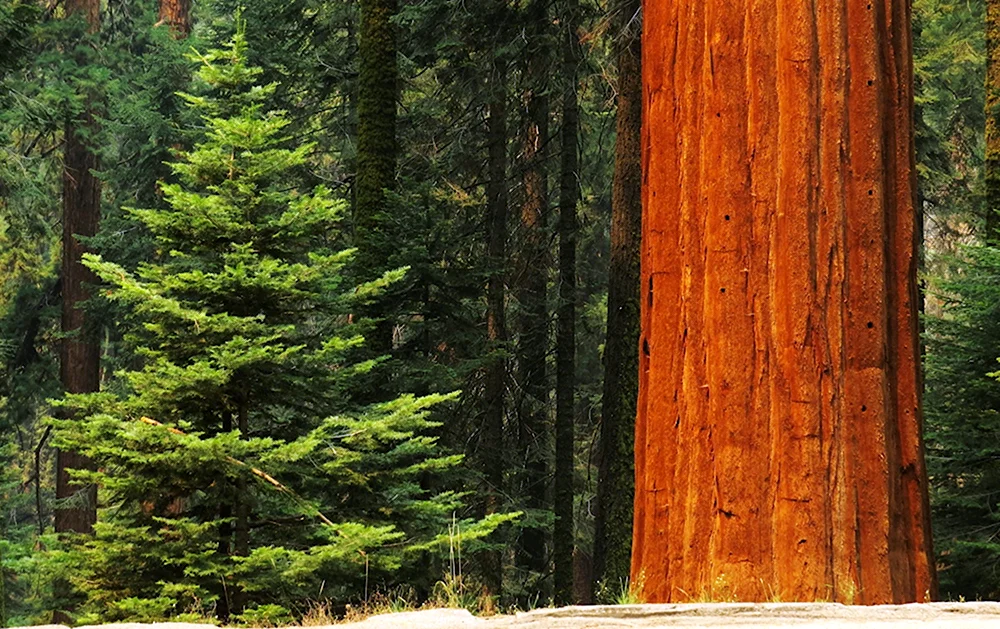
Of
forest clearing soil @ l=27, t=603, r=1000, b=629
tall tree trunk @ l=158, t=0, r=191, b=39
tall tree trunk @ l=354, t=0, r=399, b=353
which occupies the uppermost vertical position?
tall tree trunk @ l=158, t=0, r=191, b=39

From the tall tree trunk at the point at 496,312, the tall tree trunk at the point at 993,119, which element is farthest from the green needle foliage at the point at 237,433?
the tall tree trunk at the point at 993,119

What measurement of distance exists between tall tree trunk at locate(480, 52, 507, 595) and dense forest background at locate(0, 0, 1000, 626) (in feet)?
0.21

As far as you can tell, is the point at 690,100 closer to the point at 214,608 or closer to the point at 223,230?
the point at 223,230

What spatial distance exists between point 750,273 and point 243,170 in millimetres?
4343

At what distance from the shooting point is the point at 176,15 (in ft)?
84.8

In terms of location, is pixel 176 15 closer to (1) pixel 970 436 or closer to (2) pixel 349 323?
(2) pixel 349 323

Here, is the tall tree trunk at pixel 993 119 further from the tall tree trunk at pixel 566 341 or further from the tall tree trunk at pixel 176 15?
the tall tree trunk at pixel 176 15

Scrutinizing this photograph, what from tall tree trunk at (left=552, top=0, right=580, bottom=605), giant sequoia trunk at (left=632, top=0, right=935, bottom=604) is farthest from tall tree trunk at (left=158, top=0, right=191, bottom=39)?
giant sequoia trunk at (left=632, top=0, right=935, bottom=604)

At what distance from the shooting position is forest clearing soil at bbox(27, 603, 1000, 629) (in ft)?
13.6

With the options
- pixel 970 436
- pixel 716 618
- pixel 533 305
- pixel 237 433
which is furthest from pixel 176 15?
pixel 716 618

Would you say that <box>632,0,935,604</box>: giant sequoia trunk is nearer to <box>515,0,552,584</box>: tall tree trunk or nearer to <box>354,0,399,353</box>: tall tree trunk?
<box>354,0,399,353</box>: tall tree trunk

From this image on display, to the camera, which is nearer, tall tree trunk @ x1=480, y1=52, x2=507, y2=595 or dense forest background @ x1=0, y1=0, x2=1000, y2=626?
dense forest background @ x1=0, y1=0, x2=1000, y2=626

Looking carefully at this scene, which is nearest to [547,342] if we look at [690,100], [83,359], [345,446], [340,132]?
[340,132]

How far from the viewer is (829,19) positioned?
579 centimetres
